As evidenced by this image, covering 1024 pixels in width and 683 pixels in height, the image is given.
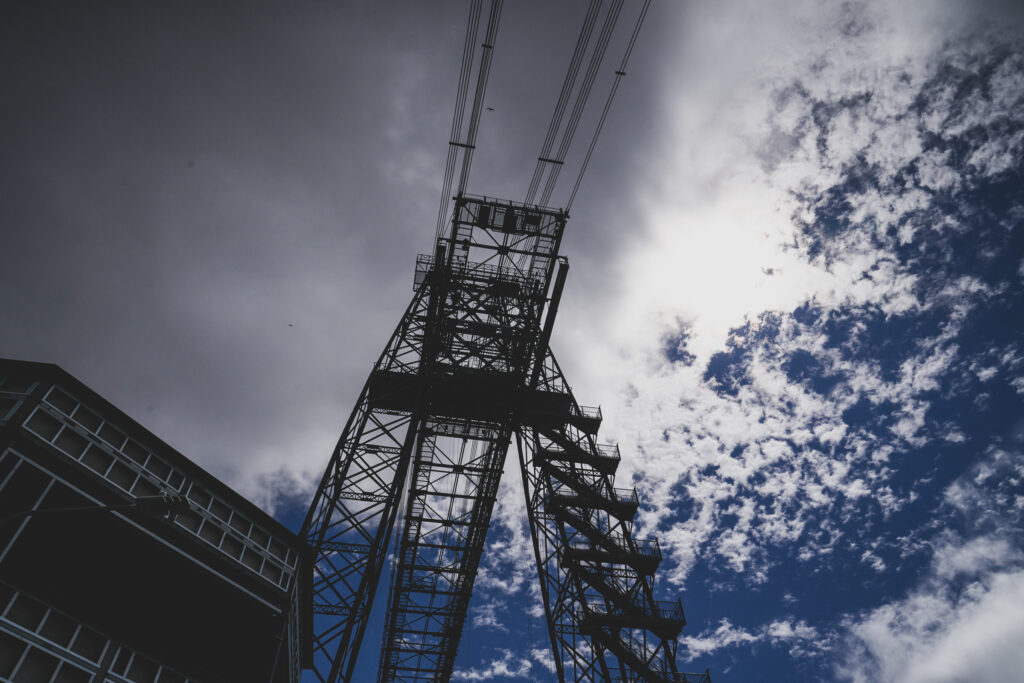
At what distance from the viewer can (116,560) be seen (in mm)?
12547

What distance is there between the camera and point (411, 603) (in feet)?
92.2

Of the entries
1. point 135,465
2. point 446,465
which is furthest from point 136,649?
point 446,465

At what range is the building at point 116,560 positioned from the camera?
1084 cm

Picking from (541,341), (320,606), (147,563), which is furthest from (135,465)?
(541,341)

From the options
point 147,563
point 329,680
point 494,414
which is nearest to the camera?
point 147,563

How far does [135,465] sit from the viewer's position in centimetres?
1353

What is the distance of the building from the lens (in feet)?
35.6

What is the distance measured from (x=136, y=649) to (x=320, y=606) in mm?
6801

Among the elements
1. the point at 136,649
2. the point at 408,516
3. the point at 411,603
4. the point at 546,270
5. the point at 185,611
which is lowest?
the point at 136,649

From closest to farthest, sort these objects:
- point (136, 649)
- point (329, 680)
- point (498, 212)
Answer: point (136, 649) → point (329, 680) → point (498, 212)

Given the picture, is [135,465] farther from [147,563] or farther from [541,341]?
[541,341]

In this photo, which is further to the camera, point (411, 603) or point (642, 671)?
point (411, 603)

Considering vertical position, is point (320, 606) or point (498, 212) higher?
point (498, 212)

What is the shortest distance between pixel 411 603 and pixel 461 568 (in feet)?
11.6
